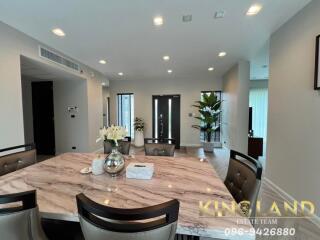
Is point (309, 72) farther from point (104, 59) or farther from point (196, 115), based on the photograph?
point (196, 115)

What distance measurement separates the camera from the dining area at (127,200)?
66 centimetres

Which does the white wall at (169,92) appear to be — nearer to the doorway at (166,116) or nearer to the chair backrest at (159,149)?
the doorway at (166,116)

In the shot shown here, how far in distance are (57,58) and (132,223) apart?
4.21m

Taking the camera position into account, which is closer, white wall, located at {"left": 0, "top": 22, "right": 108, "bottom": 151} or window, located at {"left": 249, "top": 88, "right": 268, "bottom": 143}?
white wall, located at {"left": 0, "top": 22, "right": 108, "bottom": 151}

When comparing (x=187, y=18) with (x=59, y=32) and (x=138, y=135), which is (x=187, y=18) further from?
(x=138, y=135)

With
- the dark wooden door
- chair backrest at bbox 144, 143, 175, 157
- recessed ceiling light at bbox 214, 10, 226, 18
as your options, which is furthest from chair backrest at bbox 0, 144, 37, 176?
the dark wooden door

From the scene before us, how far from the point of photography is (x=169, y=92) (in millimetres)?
7016

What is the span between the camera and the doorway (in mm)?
6975

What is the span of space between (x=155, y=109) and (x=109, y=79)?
2.35m

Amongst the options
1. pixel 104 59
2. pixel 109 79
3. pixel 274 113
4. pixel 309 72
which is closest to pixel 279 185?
pixel 274 113

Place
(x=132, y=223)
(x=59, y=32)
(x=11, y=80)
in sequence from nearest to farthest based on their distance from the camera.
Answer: (x=132, y=223) < (x=11, y=80) < (x=59, y=32)

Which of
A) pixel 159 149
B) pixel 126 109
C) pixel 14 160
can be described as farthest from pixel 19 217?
pixel 126 109

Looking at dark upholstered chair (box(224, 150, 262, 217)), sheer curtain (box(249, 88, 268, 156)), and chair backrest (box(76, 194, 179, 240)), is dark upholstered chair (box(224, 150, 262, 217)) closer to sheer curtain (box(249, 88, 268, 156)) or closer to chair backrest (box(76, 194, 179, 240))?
chair backrest (box(76, 194, 179, 240))

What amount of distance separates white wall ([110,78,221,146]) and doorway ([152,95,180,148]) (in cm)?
17
